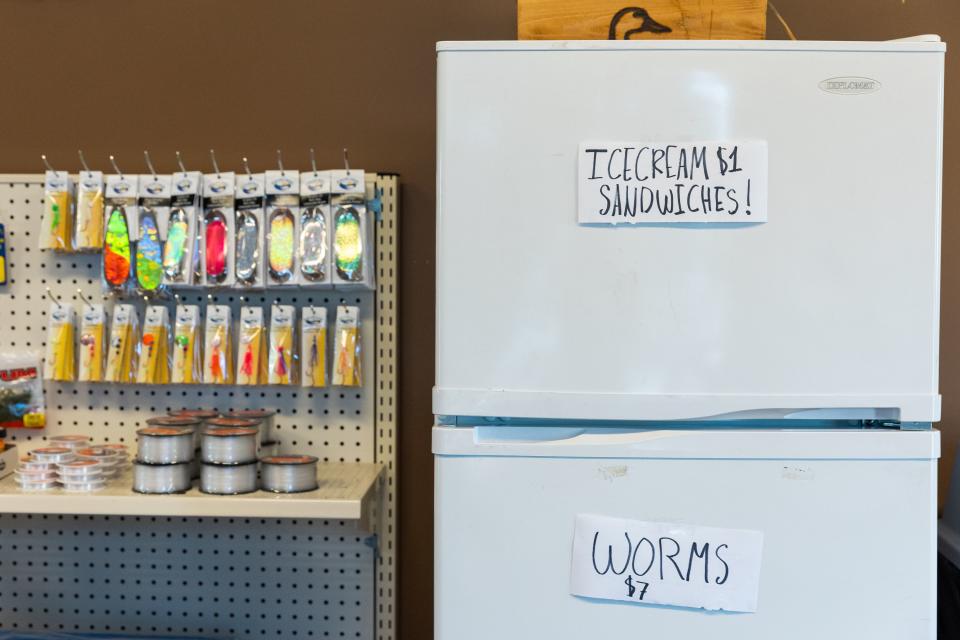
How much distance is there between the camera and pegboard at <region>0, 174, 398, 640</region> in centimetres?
187

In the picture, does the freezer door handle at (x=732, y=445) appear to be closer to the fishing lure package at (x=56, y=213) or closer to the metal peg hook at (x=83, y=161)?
the fishing lure package at (x=56, y=213)

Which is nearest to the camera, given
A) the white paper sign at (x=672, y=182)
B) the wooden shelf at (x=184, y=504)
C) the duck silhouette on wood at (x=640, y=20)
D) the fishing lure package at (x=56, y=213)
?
the white paper sign at (x=672, y=182)

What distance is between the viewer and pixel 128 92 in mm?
1951

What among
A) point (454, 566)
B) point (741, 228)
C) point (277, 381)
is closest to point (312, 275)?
point (277, 381)

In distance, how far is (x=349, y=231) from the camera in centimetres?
174

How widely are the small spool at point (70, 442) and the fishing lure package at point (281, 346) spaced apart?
410 millimetres

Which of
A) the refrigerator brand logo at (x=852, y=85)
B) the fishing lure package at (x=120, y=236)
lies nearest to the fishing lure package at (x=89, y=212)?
the fishing lure package at (x=120, y=236)

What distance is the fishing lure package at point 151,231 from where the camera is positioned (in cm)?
177

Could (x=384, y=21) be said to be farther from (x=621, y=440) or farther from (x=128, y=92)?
(x=621, y=440)

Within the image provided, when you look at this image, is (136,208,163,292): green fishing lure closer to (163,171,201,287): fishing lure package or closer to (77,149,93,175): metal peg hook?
(163,171,201,287): fishing lure package

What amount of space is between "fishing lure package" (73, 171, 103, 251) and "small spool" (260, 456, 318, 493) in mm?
622

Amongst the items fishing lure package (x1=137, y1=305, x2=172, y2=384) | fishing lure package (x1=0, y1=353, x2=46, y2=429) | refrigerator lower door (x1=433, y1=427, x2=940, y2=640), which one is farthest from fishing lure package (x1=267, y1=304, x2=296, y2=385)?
refrigerator lower door (x1=433, y1=427, x2=940, y2=640)

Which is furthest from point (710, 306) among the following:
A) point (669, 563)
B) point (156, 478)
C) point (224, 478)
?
point (156, 478)

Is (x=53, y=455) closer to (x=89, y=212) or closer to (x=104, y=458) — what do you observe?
(x=104, y=458)
